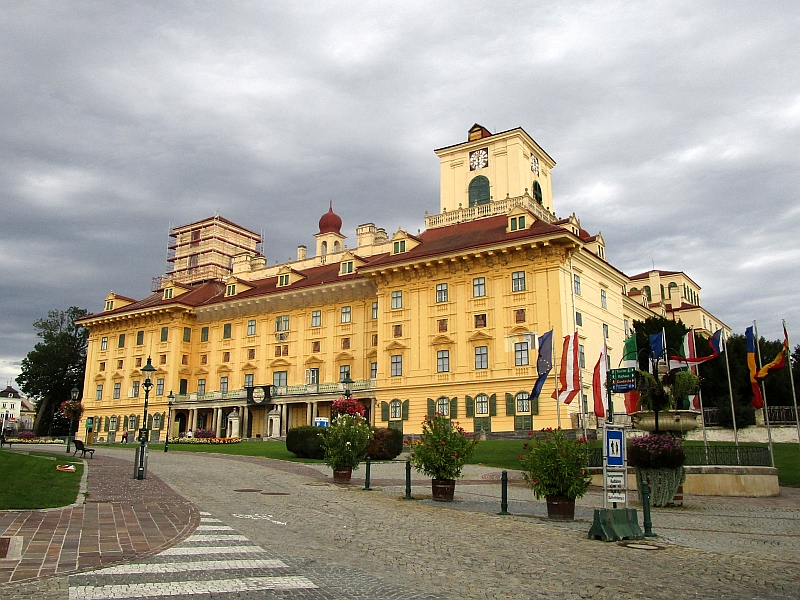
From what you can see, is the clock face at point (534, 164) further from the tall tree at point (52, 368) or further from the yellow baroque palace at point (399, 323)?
the tall tree at point (52, 368)

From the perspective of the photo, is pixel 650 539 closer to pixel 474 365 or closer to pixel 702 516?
pixel 702 516

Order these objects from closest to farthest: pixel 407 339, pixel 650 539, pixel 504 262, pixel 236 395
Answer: pixel 650 539
pixel 504 262
pixel 407 339
pixel 236 395

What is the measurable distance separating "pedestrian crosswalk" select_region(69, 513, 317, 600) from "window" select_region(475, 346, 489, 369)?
121ft

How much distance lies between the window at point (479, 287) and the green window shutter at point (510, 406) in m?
7.40

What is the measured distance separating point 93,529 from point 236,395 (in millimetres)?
50106

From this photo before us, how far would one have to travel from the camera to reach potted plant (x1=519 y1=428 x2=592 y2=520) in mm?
14406

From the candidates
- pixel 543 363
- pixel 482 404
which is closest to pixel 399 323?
pixel 482 404

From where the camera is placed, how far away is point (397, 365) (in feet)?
166

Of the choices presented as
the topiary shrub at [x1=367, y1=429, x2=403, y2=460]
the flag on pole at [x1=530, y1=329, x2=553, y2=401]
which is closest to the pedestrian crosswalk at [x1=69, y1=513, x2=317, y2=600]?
the topiary shrub at [x1=367, y1=429, x2=403, y2=460]

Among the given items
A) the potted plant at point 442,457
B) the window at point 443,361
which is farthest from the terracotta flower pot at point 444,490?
the window at point 443,361

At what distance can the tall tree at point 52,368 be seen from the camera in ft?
269

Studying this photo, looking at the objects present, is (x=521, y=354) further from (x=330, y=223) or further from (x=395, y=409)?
(x=330, y=223)

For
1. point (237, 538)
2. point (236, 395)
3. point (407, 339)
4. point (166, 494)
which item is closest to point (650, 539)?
point (237, 538)

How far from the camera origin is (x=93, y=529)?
37.5 feet
